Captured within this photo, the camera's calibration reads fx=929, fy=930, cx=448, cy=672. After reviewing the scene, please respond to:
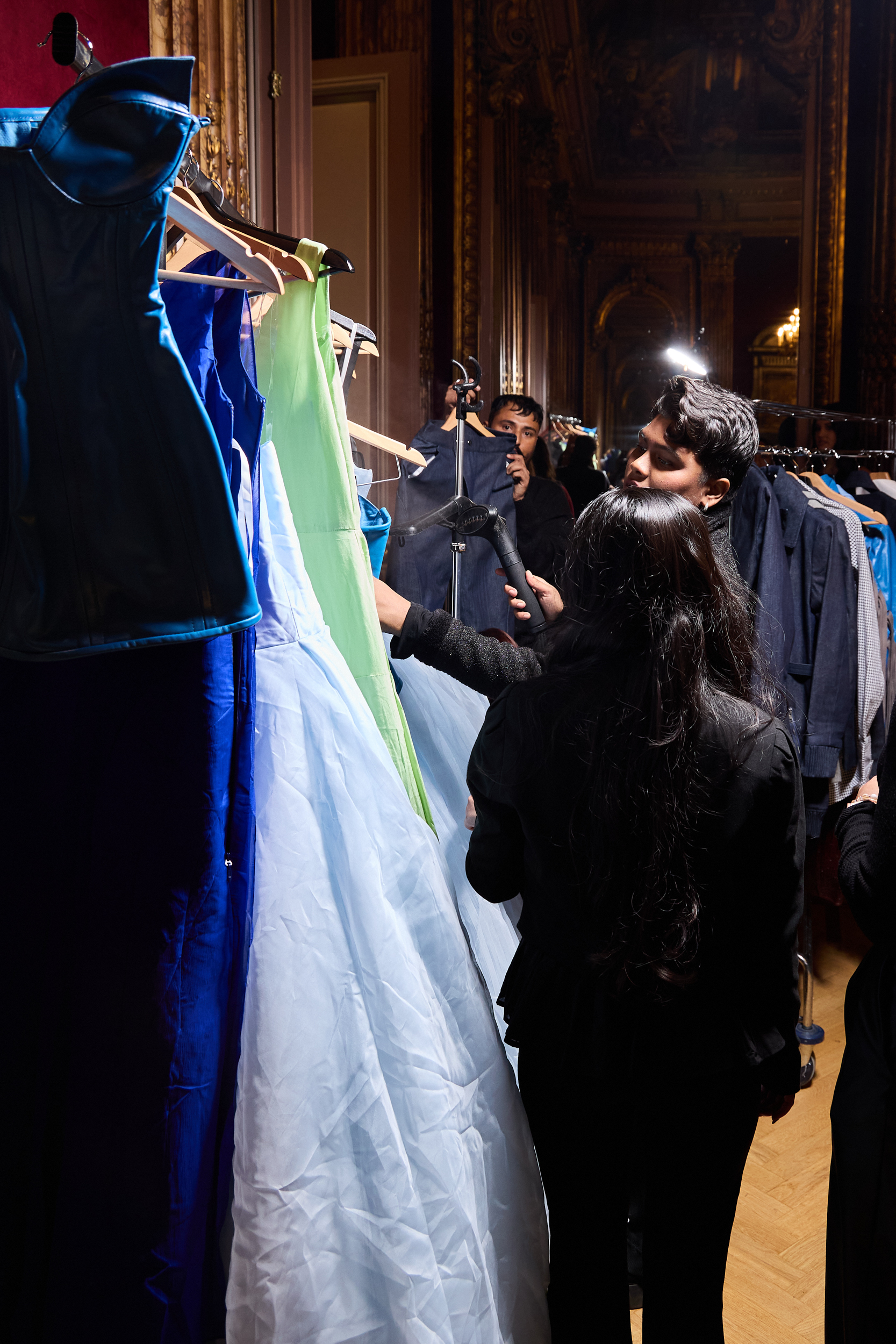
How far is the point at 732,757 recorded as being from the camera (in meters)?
1.00

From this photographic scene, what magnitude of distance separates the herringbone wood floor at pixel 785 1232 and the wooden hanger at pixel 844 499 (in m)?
1.62

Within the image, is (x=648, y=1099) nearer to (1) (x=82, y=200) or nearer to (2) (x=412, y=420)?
(1) (x=82, y=200)

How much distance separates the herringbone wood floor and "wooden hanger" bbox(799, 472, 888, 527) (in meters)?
1.62

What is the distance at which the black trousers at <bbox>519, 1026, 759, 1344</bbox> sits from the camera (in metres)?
1.06

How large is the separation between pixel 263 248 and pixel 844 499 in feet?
7.87

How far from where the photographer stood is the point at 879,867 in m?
1.00

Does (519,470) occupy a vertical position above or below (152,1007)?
above

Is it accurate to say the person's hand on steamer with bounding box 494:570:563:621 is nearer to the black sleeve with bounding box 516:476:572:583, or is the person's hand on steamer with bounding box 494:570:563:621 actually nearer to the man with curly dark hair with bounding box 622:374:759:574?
the man with curly dark hair with bounding box 622:374:759:574

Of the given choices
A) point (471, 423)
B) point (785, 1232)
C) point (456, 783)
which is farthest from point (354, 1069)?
point (471, 423)

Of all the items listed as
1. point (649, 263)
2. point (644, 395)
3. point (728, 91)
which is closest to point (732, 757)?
point (728, 91)

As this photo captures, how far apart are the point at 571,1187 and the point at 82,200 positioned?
44.6 inches

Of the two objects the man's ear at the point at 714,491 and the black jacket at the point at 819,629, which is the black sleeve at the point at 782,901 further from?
the black jacket at the point at 819,629

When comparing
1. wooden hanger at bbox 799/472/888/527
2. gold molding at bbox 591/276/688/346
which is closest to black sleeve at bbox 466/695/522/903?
wooden hanger at bbox 799/472/888/527

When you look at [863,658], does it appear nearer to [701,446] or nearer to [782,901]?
[701,446]
